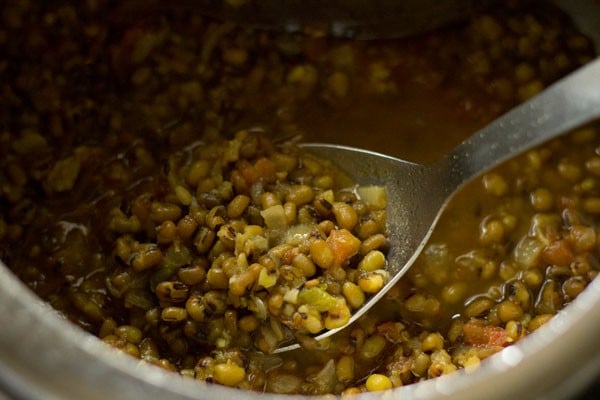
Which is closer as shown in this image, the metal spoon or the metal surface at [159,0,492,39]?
the metal spoon

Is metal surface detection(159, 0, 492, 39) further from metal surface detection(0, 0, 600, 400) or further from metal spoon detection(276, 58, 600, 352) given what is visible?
metal surface detection(0, 0, 600, 400)

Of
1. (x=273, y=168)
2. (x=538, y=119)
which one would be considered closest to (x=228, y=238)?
(x=273, y=168)

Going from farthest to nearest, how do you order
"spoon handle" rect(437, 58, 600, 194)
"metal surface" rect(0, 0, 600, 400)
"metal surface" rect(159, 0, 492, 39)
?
"metal surface" rect(159, 0, 492, 39) → "spoon handle" rect(437, 58, 600, 194) → "metal surface" rect(0, 0, 600, 400)

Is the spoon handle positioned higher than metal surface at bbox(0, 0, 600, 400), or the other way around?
the spoon handle

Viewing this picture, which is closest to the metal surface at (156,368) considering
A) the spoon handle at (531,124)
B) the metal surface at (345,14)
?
the spoon handle at (531,124)

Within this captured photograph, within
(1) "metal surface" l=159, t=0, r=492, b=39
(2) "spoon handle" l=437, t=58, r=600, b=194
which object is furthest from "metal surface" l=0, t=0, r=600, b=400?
(1) "metal surface" l=159, t=0, r=492, b=39

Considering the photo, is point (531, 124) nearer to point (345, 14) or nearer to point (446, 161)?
point (446, 161)

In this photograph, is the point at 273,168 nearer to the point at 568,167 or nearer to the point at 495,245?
the point at 495,245
